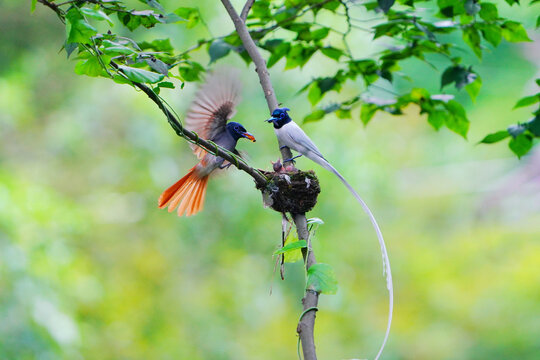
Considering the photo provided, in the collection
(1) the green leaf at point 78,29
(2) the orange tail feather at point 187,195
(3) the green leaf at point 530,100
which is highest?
(3) the green leaf at point 530,100

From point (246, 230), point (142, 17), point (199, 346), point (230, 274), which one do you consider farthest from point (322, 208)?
point (142, 17)

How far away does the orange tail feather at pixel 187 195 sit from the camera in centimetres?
114

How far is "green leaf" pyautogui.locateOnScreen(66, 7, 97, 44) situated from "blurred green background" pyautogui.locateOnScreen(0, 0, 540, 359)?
7.76 feet

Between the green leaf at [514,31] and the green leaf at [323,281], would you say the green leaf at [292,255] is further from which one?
the green leaf at [514,31]

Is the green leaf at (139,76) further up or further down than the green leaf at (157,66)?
further down

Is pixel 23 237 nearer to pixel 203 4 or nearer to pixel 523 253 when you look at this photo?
pixel 203 4

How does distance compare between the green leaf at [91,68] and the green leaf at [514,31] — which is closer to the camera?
the green leaf at [91,68]

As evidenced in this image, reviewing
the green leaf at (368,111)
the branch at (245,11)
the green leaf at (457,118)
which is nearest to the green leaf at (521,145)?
the green leaf at (457,118)

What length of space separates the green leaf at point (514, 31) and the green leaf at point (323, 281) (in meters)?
0.73

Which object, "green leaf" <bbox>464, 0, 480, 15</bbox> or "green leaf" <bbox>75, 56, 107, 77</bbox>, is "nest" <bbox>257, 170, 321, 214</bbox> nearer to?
"green leaf" <bbox>75, 56, 107, 77</bbox>

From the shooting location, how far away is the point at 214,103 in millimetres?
1083

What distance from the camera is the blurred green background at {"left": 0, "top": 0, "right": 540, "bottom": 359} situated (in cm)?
350

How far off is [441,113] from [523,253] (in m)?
3.23

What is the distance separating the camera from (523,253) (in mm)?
4211
